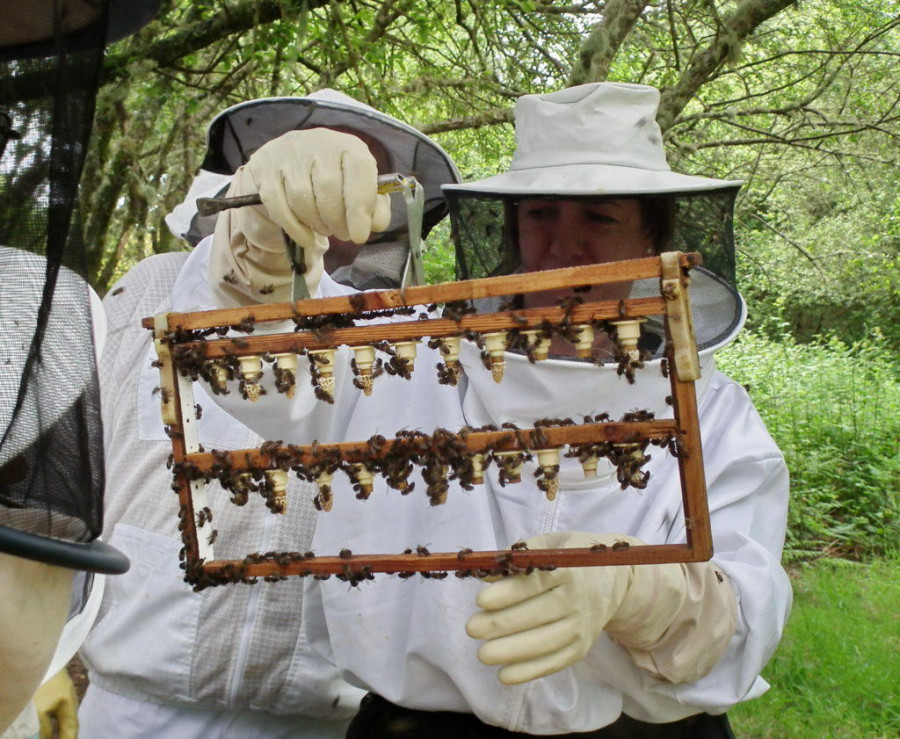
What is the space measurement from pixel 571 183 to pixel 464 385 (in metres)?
0.57

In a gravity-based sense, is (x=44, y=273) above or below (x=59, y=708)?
above

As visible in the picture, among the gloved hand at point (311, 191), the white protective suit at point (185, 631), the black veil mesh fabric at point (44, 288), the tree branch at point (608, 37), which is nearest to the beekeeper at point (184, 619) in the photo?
the white protective suit at point (185, 631)

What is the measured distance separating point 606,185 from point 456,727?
52.1 inches

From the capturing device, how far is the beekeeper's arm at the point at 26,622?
2.85 ft

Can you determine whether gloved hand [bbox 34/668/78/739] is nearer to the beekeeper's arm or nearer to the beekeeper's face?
the beekeeper's arm

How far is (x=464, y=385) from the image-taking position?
80.3 inches

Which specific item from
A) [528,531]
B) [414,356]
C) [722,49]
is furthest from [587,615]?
[722,49]

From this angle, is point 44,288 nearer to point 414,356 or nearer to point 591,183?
point 414,356

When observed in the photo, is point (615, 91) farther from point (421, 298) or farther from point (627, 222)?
point (421, 298)

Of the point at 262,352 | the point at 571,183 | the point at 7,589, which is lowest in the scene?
the point at 7,589

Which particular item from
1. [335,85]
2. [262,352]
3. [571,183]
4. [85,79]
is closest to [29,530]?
[85,79]

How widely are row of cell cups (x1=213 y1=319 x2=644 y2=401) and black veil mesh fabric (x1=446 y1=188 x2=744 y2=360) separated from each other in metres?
0.62

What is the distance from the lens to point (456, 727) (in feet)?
6.02

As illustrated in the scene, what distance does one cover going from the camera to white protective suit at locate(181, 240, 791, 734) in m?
1.70
